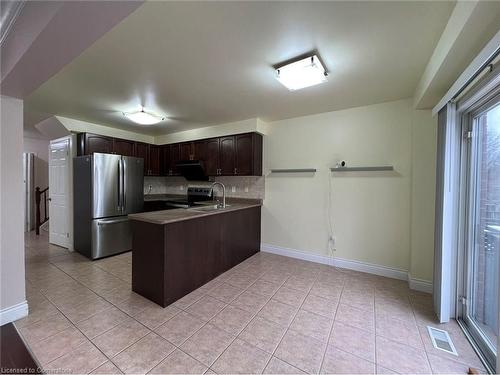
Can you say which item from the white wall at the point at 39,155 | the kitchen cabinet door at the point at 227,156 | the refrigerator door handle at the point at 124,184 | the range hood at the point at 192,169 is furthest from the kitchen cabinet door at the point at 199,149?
the white wall at the point at 39,155

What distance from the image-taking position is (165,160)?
16.0 feet

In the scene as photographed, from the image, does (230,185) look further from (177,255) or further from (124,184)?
(177,255)

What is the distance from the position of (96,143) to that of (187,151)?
1610 mm

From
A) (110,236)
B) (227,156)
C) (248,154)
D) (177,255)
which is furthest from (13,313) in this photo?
(248,154)

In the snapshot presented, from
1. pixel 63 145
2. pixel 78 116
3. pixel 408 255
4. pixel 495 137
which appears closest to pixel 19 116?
pixel 78 116

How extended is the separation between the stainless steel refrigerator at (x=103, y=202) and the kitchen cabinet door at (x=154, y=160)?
83cm

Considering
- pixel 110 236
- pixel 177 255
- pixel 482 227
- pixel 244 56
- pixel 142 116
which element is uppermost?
pixel 244 56

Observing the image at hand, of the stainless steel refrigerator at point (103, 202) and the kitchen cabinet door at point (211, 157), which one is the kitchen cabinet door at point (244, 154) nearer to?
the kitchen cabinet door at point (211, 157)

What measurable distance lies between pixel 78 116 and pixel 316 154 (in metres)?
4.10

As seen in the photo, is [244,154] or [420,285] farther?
[244,154]

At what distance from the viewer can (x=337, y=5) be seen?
4.33ft

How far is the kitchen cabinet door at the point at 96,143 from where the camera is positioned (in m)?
3.67

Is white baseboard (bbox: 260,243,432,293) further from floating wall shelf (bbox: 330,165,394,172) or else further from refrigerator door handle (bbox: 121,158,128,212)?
refrigerator door handle (bbox: 121,158,128,212)

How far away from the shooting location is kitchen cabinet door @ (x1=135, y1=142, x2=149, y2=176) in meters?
4.52
